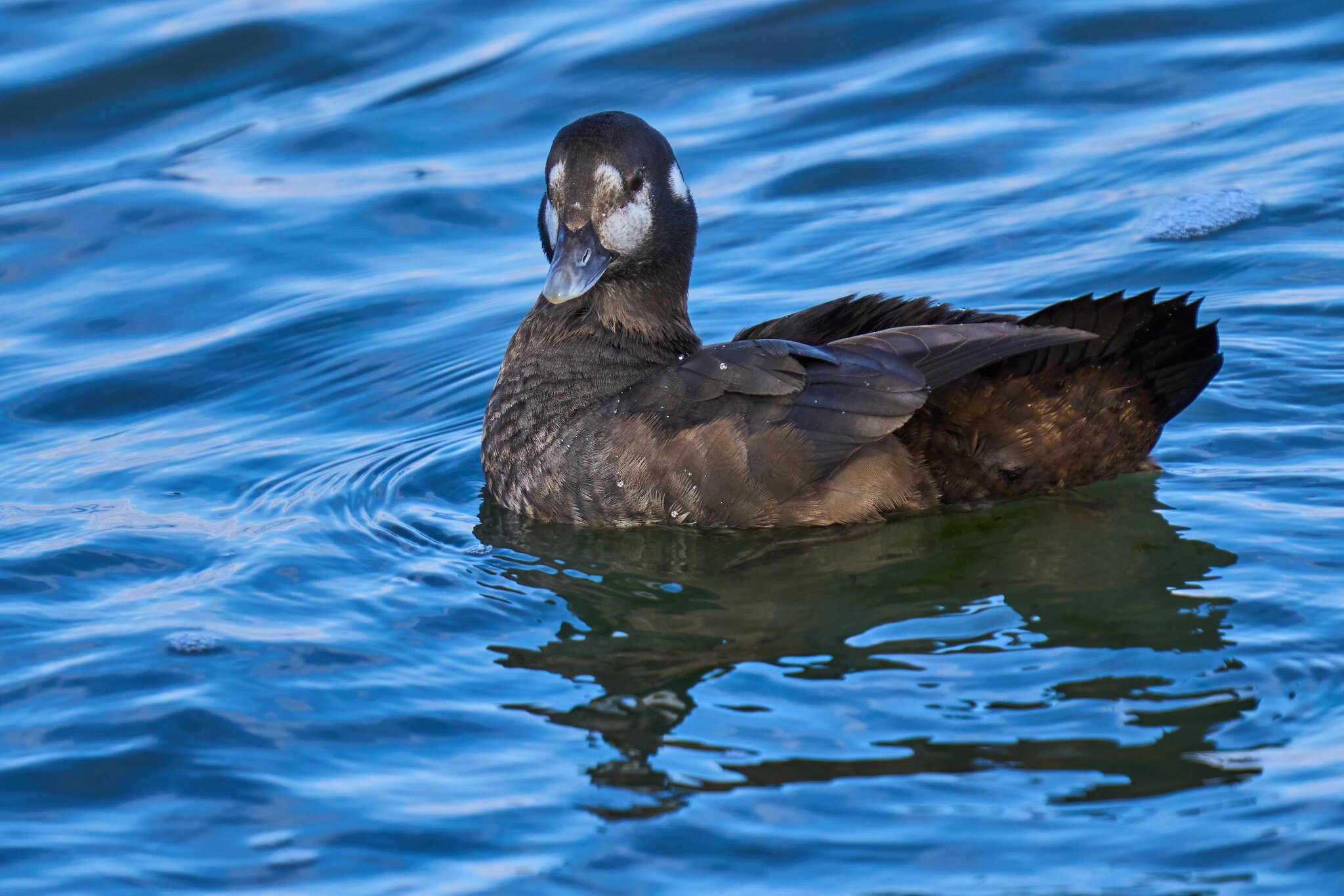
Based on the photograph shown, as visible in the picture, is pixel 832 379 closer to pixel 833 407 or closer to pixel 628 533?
pixel 833 407

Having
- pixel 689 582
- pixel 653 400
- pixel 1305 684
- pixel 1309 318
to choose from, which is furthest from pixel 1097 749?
pixel 1309 318

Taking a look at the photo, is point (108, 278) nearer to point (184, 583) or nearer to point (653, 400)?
point (184, 583)

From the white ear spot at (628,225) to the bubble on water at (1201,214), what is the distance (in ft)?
9.53

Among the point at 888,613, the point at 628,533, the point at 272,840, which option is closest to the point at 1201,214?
the point at 628,533

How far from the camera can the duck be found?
4.87m

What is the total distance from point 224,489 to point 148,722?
1.92 metres

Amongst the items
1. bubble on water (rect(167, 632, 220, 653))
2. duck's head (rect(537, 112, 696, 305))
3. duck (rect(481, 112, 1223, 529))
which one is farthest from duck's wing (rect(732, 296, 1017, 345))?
bubble on water (rect(167, 632, 220, 653))

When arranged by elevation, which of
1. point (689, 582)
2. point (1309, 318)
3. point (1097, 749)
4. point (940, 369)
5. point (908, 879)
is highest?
point (1309, 318)

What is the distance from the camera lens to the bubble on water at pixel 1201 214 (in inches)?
295

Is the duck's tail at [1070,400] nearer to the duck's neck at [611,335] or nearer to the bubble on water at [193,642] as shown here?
the duck's neck at [611,335]

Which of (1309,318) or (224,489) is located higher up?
(1309,318)

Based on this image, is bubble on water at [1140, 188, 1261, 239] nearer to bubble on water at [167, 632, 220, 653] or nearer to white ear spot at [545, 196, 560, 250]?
white ear spot at [545, 196, 560, 250]

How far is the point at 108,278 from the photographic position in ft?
27.1

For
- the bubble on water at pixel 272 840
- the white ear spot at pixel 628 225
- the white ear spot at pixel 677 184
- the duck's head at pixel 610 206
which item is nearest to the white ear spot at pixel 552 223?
the duck's head at pixel 610 206
